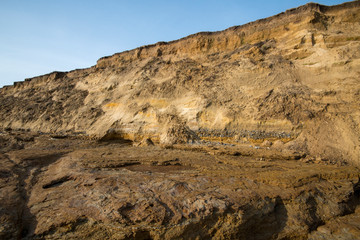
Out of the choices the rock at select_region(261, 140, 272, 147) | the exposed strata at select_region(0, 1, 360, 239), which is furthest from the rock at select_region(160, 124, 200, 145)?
the rock at select_region(261, 140, 272, 147)

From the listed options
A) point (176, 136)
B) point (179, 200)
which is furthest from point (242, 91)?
point (179, 200)

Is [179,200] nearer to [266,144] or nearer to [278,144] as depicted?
[266,144]

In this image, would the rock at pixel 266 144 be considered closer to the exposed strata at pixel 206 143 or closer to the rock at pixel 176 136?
the exposed strata at pixel 206 143

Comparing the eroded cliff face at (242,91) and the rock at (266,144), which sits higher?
the eroded cliff face at (242,91)

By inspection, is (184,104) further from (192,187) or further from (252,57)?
(192,187)

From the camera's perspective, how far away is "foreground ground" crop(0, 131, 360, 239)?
2.80m

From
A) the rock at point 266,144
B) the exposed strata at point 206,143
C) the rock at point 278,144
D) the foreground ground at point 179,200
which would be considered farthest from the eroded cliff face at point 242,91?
the foreground ground at point 179,200

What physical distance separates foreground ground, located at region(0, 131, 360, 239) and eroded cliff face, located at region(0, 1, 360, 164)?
2571mm

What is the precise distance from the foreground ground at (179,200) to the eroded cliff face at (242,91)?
257 centimetres

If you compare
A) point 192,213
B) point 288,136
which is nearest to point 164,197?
point 192,213

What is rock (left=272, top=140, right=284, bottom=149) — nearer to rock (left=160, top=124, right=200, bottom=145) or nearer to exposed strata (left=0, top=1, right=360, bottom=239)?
exposed strata (left=0, top=1, right=360, bottom=239)

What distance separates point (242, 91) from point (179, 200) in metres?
7.61

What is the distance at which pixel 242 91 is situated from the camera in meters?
9.60

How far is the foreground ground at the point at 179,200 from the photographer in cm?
280
